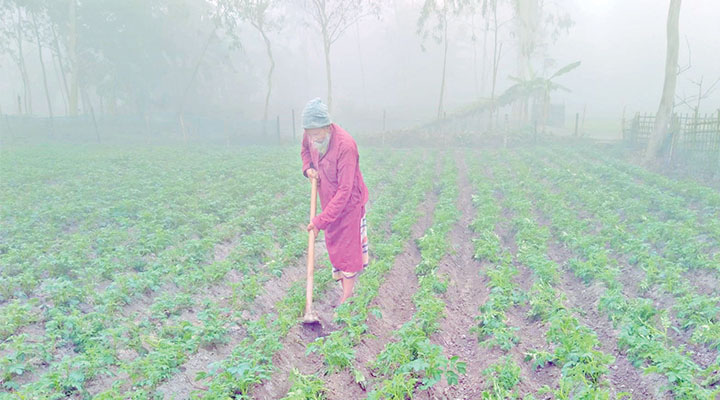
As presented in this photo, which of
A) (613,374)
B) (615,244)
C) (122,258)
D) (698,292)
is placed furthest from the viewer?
(615,244)

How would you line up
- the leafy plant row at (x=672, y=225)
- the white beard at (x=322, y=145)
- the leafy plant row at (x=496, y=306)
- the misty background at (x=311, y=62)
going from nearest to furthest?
the leafy plant row at (x=496, y=306)
the white beard at (x=322, y=145)
the leafy plant row at (x=672, y=225)
the misty background at (x=311, y=62)

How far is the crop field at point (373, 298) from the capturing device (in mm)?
3848

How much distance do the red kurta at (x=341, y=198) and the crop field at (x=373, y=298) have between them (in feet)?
1.70

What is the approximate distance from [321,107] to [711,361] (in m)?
4.15

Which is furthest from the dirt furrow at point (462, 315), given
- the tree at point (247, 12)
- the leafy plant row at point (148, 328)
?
the tree at point (247, 12)

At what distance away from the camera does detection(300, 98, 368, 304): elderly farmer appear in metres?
4.76

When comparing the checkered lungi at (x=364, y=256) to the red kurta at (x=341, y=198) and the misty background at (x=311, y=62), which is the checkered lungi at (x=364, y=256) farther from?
the misty background at (x=311, y=62)

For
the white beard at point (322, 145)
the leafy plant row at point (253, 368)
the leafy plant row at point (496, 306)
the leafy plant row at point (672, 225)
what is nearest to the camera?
the leafy plant row at point (253, 368)

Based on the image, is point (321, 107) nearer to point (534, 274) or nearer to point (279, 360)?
point (279, 360)

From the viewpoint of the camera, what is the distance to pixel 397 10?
5816 centimetres

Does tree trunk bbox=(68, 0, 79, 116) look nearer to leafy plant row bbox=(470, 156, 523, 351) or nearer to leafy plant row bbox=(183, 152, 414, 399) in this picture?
leafy plant row bbox=(470, 156, 523, 351)

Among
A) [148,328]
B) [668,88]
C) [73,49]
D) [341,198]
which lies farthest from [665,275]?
[73,49]

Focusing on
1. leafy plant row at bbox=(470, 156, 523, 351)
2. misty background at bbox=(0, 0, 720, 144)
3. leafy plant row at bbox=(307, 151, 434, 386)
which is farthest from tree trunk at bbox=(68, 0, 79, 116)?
leafy plant row at bbox=(470, 156, 523, 351)

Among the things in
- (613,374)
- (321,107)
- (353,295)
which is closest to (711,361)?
(613,374)
